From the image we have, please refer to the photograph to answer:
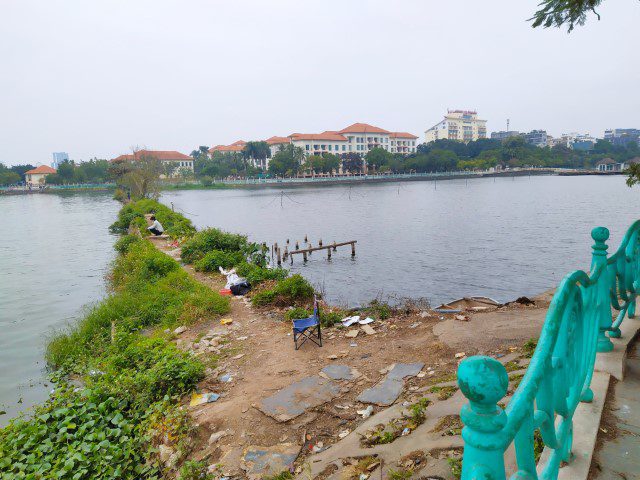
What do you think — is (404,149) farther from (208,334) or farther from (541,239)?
(208,334)

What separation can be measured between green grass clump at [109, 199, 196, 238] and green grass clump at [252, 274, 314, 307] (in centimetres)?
1143

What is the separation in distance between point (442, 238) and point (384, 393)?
22.9 m

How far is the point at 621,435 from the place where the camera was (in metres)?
2.42

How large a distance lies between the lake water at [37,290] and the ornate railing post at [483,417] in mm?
8427

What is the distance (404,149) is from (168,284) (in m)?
119

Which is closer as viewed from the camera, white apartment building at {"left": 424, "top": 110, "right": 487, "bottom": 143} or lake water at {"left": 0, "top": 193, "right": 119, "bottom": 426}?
lake water at {"left": 0, "top": 193, "right": 119, "bottom": 426}

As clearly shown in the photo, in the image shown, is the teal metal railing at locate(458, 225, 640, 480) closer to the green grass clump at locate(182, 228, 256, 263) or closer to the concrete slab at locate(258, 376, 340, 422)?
the concrete slab at locate(258, 376, 340, 422)

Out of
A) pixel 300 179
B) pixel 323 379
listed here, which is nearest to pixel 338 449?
pixel 323 379

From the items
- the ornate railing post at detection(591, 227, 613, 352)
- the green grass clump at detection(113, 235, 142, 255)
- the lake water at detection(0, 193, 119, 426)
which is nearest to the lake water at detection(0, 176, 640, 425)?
the lake water at detection(0, 193, 119, 426)

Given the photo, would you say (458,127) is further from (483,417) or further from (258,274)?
(483,417)

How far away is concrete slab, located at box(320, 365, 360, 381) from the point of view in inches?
228

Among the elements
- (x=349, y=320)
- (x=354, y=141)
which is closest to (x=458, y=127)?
(x=354, y=141)

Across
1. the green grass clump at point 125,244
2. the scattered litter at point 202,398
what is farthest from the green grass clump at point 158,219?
the scattered litter at point 202,398

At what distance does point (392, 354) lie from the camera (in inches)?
255
